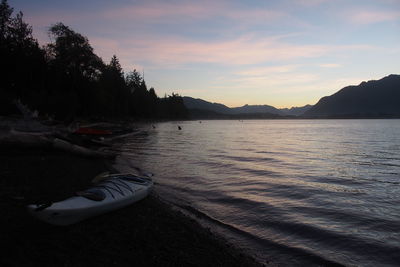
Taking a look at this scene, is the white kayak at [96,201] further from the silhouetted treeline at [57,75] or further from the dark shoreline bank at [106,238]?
the silhouetted treeline at [57,75]

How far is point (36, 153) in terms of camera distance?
15.7m

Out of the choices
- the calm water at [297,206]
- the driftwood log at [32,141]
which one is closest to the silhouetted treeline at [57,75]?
the driftwood log at [32,141]

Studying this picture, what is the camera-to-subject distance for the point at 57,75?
216 feet

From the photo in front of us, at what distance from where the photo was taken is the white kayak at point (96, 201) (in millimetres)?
6562

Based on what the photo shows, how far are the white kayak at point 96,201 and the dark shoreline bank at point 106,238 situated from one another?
240mm

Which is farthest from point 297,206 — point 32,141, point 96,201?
point 32,141

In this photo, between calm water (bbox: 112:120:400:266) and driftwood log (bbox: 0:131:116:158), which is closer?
calm water (bbox: 112:120:400:266)

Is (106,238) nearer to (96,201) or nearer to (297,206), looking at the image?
(96,201)

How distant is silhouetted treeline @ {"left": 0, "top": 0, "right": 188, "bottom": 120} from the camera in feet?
164

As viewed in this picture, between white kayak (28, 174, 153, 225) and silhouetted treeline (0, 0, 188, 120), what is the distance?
3304 centimetres

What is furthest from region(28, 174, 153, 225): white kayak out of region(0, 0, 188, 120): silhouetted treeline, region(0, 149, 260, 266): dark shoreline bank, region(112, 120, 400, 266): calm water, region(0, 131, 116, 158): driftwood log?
region(0, 0, 188, 120): silhouetted treeline

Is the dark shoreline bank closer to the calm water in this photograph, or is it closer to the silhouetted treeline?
the calm water

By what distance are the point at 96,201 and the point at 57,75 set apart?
67552 mm

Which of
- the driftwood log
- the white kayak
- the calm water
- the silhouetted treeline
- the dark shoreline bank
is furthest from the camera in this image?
the silhouetted treeline
